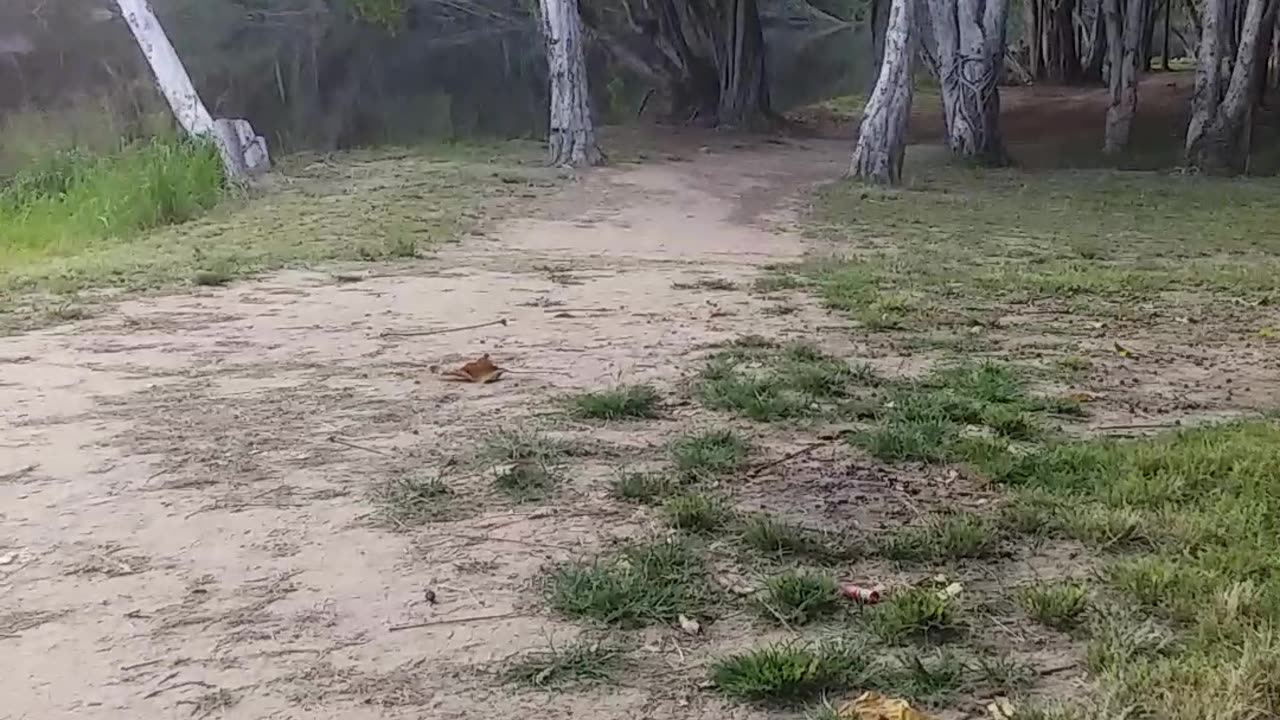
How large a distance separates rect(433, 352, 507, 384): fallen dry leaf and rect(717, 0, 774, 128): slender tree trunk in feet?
53.4

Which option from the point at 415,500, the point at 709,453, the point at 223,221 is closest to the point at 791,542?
the point at 709,453

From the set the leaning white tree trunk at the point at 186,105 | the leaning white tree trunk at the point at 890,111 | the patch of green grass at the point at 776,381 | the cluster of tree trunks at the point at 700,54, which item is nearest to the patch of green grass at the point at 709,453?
the patch of green grass at the point at 776,381

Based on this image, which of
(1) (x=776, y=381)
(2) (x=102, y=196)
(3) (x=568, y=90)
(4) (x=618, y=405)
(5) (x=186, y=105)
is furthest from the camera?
(3) (x=568, y=90)

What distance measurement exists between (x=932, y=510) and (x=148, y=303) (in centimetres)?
460

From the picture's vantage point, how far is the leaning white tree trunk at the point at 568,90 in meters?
14.7

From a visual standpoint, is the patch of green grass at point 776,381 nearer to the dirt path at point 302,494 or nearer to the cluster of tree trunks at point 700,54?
the dirt path at point 302,494

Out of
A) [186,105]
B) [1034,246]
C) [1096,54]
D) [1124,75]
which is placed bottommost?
[1096,54]

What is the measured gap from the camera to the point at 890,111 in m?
14.0

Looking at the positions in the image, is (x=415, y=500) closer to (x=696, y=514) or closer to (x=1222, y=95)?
(x=696, y=514)

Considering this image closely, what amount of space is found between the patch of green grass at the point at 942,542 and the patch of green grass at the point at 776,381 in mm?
1111

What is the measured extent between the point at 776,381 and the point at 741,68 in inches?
662

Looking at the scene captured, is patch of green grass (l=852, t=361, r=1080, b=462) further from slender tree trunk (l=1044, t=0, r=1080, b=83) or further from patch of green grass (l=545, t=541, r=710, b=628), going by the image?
slender tree trunk (l=1044, t=0, r=1080, b=83)

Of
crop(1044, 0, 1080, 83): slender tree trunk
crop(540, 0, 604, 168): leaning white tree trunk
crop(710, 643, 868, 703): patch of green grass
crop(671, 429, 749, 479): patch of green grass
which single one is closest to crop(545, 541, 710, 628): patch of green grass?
crop(710, 643, 868, 703): patch of green grass

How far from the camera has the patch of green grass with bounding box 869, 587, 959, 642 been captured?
2637 millimetres
